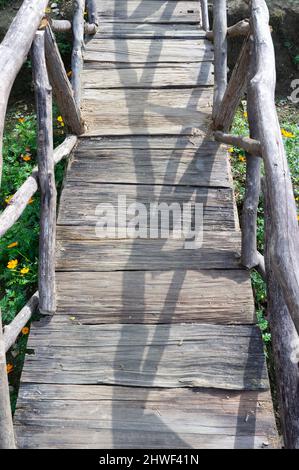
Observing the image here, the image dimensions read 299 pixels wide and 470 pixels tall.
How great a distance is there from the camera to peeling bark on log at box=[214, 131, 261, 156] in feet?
8.22

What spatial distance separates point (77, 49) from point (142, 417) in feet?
9.84

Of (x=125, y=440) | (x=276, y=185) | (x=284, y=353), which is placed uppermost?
(x=276, y=185)

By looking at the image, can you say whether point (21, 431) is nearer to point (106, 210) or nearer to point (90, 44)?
point (106, 210)

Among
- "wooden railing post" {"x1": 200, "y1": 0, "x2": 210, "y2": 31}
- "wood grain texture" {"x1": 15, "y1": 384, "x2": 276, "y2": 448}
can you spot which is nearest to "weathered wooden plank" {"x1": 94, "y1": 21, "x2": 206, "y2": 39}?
"wooden railing post" {"x1": 200, "y1": 0, "x2": 210, "y2": 31}

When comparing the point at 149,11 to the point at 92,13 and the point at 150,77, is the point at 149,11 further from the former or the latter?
the point at 150,77

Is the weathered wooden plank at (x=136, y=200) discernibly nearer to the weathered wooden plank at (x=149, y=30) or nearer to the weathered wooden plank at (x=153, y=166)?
the weathered wooden plank at (x=153, y=166)

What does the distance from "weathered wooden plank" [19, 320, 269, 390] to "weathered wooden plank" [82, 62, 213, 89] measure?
226 cm

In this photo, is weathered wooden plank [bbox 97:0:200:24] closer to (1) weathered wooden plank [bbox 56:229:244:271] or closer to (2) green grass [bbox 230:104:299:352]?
(2) green grass [bbox 230:104:299:352]

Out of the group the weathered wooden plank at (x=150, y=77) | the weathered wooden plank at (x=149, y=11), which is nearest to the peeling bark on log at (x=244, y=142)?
the weathered wooden plank at (x=150, y=77)

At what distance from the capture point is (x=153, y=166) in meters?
3.56

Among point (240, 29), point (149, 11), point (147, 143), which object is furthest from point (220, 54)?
point (149, 11)

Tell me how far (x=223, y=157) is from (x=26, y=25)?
161 centimetres
